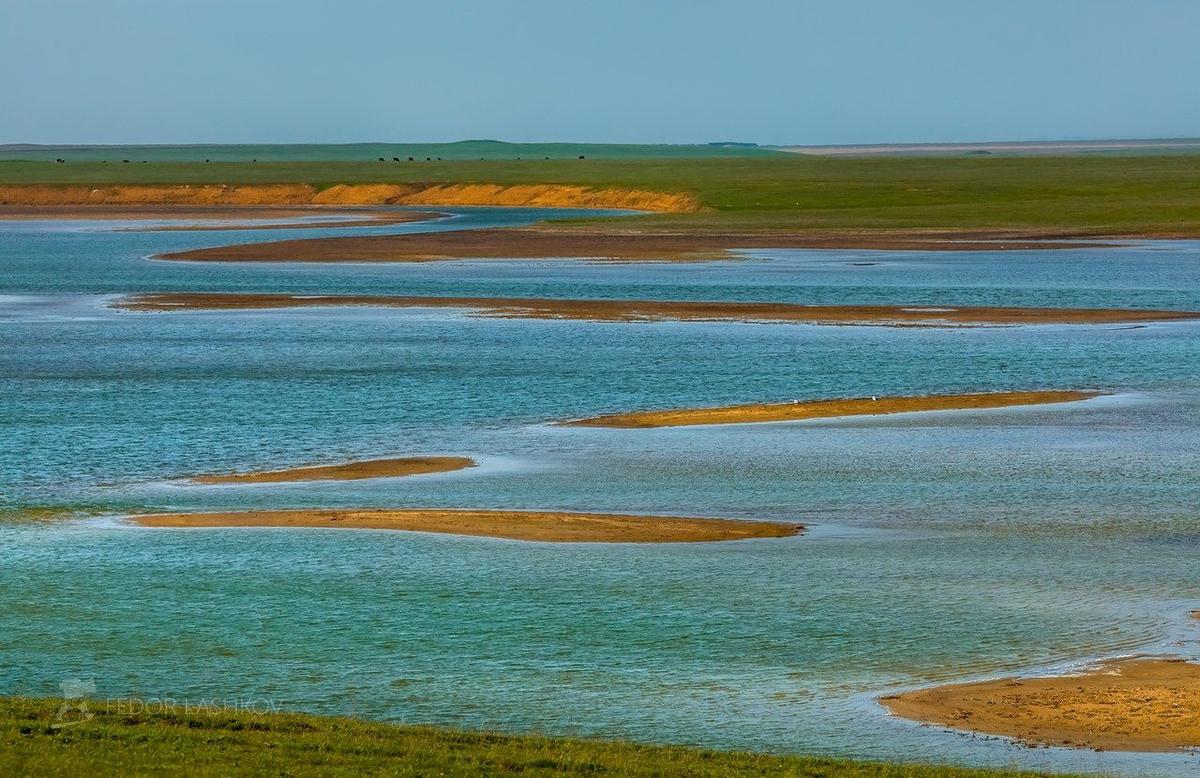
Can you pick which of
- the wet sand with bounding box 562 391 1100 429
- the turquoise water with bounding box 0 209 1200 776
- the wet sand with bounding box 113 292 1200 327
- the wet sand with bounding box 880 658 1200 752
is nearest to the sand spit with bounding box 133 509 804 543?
the turquoise water with bounding box 0 209 1200 776

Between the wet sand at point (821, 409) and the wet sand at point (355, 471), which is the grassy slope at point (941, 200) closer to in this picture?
the wet sand at point (821, 409)

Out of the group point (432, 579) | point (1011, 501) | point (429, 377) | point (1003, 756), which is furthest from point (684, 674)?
point (429, 377)

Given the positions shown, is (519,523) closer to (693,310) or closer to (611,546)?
(611,546)

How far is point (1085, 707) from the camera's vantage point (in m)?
18.8

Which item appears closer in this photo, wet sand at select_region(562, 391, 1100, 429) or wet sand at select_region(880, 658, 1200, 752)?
wet sand at select_region(880, 658, 1200, 752)

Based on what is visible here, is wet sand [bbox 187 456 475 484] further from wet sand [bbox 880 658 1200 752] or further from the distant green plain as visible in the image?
the distant green plain

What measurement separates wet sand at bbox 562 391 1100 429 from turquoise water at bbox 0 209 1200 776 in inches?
39.7

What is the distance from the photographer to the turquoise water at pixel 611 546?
2008 cm

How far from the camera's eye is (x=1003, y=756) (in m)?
17.3

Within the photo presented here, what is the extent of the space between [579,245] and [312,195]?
8535 centimetres

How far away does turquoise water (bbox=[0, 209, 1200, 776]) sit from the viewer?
20078 millimetres

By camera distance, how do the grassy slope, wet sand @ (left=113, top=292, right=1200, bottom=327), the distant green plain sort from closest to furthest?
1. wet sand @ (left=113, top=292, right=1200, bottom=327)
2. the distant green plain
3. the grassy slope

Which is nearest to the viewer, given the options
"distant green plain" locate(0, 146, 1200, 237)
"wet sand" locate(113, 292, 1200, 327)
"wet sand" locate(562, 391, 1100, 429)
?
"wet sand" locate(562, 391, 1100, 429)

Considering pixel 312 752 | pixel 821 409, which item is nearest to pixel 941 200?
pixel 821 409
